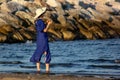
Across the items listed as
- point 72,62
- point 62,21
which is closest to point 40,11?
point 72,62

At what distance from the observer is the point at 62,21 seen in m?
65.4

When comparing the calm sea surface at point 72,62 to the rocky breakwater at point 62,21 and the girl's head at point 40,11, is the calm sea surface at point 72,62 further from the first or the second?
the rocky breakwater at point 62,21

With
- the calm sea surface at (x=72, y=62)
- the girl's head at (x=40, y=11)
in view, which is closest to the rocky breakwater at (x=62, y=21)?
the calm sea surface at (x=72, y=62)

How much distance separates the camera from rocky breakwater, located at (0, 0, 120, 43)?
2297 inches

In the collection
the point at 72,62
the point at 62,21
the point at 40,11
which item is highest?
the point at 40,11

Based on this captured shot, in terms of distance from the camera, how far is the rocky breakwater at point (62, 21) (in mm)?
58341

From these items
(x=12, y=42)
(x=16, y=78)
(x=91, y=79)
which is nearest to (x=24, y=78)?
(x=16, y=78)

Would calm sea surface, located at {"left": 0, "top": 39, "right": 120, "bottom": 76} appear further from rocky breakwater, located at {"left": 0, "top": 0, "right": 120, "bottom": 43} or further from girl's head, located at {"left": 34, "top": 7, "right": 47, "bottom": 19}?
rocky breakwater, located at {"left": 0, "top": 0, "right": 120, "bottom": 43}

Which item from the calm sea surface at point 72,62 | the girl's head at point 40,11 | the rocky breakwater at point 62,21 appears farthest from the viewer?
the rocky breakwater at point 62,21

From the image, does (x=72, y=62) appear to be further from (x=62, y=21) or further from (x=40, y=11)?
(x=62, y=21)

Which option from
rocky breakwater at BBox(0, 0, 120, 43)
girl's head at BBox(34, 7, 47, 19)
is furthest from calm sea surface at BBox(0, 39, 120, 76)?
rocky breakwater at BBox(0, 0, 120, 43)

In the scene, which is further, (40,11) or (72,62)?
(72,62)

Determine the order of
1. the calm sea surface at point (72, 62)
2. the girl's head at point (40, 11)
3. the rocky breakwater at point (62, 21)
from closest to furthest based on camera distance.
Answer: the girl's head at point (40, 11) < the calm sea surface at point (72, 62) < the rocky breakwater at point (62, 21)

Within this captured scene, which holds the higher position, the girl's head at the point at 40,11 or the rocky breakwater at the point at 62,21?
the girl's head at the point at 40,11
